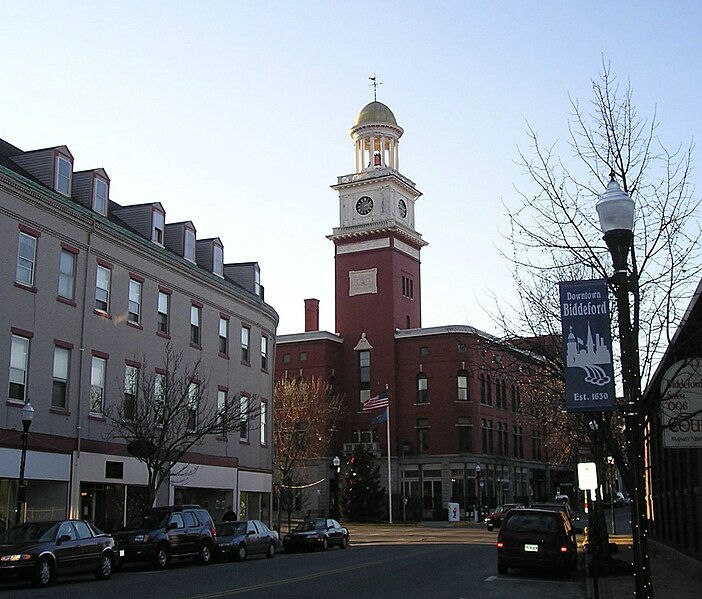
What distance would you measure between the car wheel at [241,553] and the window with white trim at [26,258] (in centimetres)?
1102

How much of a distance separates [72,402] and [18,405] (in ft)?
8.47

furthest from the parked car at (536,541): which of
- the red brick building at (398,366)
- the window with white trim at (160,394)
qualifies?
the red brick building at (398,366)

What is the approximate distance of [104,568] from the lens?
74.9 ft

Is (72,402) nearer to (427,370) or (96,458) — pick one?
(96,458)

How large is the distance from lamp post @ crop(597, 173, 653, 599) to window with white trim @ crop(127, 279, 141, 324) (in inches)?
1045

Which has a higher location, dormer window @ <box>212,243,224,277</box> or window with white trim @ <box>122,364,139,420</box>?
dormer window @ <box>212,243,224,277</box>

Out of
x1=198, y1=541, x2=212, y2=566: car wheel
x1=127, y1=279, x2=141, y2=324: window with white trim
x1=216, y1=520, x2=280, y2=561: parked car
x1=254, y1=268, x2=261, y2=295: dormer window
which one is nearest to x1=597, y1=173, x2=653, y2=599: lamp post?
x1=198, y1=541, x2=212, y2=566: car wheel

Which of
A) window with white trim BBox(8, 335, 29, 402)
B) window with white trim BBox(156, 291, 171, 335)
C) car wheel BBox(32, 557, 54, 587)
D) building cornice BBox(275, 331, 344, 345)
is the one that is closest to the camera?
car wheel BBox(32, 557, 54, 587)

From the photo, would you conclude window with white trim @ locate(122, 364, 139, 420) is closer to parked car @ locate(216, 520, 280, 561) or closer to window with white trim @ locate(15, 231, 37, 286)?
parked car @ locate(216, 520, 280, 561)

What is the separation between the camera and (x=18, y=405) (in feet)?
94.0

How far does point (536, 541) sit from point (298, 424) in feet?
144

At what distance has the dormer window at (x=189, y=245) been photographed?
132 feet

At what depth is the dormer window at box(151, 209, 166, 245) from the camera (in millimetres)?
37713

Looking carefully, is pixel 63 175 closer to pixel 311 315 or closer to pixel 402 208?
pixel 402 208
